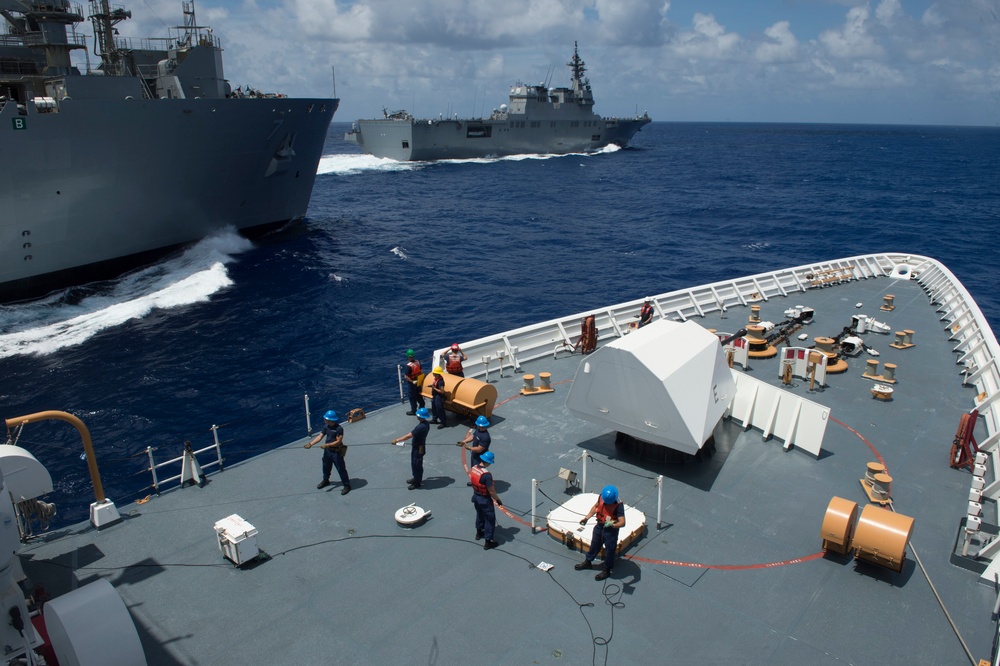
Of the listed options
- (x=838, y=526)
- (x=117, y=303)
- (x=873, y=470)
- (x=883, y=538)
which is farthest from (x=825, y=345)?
(x=117, y=303)

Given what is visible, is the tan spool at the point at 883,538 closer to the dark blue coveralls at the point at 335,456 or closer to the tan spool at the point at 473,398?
the tan spool at the point at 473,398

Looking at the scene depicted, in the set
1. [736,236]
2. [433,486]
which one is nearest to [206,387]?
[433,486]

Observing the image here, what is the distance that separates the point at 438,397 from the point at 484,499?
13.8 ft

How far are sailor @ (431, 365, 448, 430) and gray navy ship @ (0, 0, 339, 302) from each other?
27.7 metres

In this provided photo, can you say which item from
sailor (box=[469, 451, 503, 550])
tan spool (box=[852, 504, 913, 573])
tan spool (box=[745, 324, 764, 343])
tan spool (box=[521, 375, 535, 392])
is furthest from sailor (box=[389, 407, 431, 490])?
tan spool (box=[745, 324, 764, 343])

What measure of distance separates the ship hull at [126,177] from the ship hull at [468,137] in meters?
69.1

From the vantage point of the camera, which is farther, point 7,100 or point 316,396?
point 7,100

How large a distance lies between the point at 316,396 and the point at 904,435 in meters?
17.8

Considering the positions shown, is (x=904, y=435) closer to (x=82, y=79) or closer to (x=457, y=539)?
(x=457, y=539)

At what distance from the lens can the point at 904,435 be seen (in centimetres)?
1279

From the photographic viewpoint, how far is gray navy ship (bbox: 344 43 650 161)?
111438 millimetres

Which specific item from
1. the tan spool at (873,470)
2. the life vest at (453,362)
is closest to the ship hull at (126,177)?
the life vest at (453,362)

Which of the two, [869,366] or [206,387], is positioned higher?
[869,366]

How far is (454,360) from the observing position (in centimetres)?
1392
